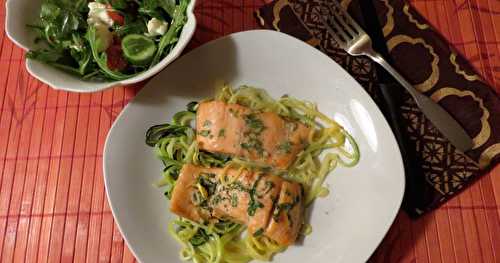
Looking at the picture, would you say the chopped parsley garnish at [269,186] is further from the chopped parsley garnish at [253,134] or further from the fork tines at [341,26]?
the fork tines at [341,26]

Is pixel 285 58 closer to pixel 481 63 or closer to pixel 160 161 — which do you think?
pixel 160 161

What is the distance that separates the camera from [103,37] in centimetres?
202

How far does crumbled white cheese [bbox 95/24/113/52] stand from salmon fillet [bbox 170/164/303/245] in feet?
2.14

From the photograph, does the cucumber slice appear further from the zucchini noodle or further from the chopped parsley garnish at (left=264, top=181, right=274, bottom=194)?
the chopped parsley garnish at (left=264, top=181, right=274, bottom=194)

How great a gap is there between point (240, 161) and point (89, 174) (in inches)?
30.0

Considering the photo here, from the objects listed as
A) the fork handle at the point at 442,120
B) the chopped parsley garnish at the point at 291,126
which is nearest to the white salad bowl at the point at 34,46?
the chopped parsley garnish at the point at 291,126

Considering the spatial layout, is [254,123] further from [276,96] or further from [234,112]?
[276,96]

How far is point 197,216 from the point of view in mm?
1989

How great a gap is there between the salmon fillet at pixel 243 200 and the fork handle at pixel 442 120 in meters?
0.70

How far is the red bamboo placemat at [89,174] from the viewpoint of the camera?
2.00 meters

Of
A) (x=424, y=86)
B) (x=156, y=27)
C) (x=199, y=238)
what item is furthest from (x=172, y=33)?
(x=424, y=86)

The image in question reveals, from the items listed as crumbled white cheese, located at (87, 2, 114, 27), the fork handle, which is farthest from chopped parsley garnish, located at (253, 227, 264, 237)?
crumbled white cheese, located at (87, 2, 114, 27)

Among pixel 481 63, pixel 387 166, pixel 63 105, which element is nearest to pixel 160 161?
pixel 63 105

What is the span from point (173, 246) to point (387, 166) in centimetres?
100
